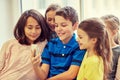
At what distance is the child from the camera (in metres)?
1.30

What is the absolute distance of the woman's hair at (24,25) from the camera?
4.73ft

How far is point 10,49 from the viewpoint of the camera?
4.93ft

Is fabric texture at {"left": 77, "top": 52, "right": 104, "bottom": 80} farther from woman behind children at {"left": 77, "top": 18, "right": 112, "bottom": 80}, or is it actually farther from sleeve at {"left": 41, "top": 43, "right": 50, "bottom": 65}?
sleeve at {"left": 41, "top": 43, "right": 50, "bottom": 65}

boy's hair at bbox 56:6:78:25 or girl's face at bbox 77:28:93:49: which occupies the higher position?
boy's hair at bbox 56:6:78:25

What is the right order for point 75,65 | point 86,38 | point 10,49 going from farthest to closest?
point 10,49
point 75,65
point 86,38

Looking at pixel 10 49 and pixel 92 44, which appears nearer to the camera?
pixel 92 44

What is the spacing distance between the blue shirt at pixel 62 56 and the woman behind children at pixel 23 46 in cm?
11

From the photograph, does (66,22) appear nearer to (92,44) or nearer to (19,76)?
(92,44)

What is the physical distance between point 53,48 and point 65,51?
0.30 feet

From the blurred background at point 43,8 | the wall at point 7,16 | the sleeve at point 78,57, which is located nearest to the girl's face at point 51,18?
the sleeve at point 78,57

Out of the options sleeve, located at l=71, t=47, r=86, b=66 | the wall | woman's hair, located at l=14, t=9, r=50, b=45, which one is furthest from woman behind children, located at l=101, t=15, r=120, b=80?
the wall

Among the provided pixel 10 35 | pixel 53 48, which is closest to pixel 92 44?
pixel 53 48

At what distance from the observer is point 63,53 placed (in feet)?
4.40

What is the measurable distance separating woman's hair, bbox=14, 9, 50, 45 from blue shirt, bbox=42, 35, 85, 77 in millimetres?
112
